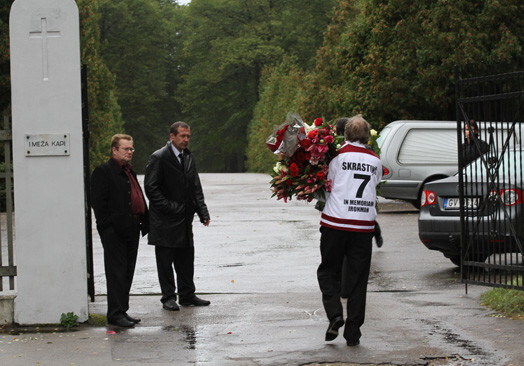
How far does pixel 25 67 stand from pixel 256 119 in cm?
5550

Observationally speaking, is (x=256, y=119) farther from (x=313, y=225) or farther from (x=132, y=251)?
(x=132, y=251)

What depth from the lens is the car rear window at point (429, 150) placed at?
65.1 feet

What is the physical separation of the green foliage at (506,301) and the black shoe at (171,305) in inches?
123

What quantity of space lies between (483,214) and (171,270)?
327 cm

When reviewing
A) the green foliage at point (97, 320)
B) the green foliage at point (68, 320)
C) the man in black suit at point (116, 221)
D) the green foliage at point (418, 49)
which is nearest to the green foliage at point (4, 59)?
the green foliage at point (418, 49)

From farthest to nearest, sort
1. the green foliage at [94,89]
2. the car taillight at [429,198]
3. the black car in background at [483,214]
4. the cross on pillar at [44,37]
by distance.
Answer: the green foliage at [94,89] → the car taillight at [429,198] → the black car in background at [483,214] → the cross on pillar at [44,37]

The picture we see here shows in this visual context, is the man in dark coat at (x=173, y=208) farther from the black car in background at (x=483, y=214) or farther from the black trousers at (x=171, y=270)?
the black car in background at (x=483, y=214)

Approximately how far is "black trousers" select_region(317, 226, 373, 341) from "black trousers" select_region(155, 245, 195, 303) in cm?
224

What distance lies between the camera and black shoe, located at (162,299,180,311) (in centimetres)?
875

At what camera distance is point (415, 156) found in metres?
19.9

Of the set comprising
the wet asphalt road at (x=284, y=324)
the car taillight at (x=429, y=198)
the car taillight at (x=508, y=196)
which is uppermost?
the car taillight at (x=508, y=196)

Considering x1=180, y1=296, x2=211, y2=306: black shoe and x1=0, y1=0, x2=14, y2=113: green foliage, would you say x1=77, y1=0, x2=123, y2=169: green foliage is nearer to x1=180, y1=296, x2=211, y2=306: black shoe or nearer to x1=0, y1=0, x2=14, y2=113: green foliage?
x1=0, y1=0, x2=14, y2=113: green foliage

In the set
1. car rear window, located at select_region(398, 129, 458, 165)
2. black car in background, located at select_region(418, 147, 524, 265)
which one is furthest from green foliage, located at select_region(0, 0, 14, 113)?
black car in background, located at select_region(418, 147, 524, 265)

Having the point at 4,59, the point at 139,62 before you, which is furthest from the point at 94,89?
the point at 139,62
